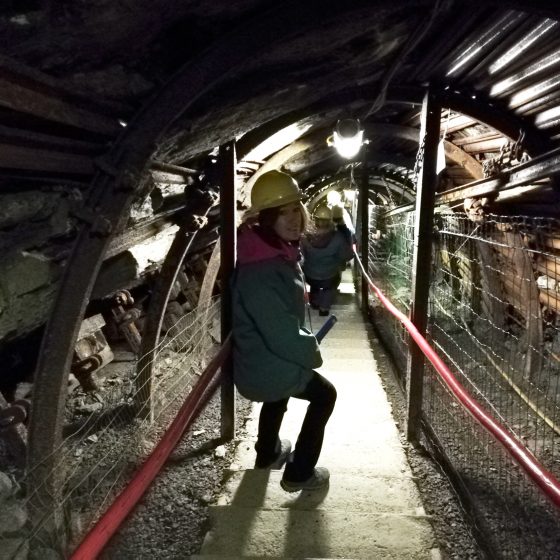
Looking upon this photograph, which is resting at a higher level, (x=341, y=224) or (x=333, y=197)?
(x=333, y=197)

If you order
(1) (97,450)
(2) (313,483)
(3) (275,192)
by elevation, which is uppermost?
(3) (275,192)

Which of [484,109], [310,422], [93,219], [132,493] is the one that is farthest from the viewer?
[484,109]

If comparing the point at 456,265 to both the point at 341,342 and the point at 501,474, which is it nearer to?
the point at 341,342

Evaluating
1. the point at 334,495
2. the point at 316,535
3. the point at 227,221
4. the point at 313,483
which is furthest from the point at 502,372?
the point at 227,221

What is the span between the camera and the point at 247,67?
9.29 ft

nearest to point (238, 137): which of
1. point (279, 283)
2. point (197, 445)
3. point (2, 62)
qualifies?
point (279, 283)

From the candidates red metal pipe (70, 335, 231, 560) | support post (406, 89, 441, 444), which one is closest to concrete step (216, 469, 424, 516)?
support post (406, 89, 441, 444)

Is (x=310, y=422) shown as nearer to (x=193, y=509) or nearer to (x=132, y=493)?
(x=193, y=509)

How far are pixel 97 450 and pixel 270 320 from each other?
357 cm

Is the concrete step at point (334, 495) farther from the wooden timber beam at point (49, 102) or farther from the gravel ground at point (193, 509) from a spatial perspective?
the wooden timber beam at point (49, 102)

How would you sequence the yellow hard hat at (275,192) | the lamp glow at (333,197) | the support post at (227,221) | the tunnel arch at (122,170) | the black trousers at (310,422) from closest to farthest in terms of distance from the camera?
the tunnel arch at (122,170) → the yellow hard hat at (275,192) → the black trousers at (310,422) → the support post at (227,221) → the lamp glow at (333,197)

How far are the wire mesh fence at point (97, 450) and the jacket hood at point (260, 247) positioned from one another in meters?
1.34

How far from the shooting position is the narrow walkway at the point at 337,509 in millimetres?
2799

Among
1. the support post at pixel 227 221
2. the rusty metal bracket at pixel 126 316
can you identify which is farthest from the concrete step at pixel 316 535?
the rusty metal bracket at pixel 126 316
